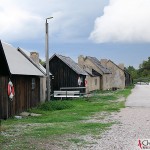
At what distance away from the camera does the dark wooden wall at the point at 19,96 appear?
2008 cm

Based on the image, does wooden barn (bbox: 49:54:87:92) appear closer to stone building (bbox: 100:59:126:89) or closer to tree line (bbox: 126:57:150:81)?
stone building (bbox: 100:59:126:89)

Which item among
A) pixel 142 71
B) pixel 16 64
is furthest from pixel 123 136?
pixel 142 71

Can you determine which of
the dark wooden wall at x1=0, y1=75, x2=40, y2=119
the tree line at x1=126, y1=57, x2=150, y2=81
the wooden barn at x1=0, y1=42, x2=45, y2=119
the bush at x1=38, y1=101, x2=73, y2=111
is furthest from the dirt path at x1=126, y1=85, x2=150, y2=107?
the tree line at x1=126, y1=57, x2=150, y2=81

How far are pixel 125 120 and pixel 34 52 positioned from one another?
1647 centimetres

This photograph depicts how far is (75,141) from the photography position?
12914 mm

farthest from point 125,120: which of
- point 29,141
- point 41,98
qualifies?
point 41,98

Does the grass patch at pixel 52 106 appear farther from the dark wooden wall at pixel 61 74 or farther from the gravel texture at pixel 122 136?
the dark wooden wall at pixel 61 74

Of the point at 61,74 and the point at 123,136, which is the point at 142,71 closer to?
the point at 61,74

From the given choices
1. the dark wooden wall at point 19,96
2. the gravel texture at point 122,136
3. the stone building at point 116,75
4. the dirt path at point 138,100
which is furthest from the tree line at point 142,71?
the gravel texture at point 122,136

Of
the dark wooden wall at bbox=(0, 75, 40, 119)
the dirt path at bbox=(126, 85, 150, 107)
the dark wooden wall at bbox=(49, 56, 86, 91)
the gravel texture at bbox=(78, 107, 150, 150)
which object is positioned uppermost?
the dark wooden wall at bbox=(49, 56, 86, 91)

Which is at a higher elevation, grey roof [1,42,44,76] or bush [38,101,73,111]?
grey roof [1,42,44,76]

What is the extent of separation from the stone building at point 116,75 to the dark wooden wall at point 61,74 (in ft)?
113

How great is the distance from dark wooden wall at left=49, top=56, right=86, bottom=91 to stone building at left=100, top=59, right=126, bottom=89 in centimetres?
3455

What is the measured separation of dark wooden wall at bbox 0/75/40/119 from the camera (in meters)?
20.1
